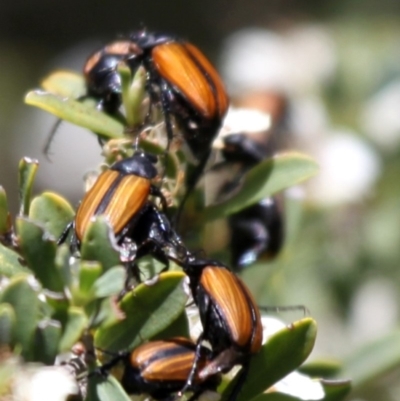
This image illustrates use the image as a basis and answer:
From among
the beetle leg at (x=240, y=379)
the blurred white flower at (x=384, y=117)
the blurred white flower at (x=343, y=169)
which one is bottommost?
the blurred white flower at (x=343, y=169)

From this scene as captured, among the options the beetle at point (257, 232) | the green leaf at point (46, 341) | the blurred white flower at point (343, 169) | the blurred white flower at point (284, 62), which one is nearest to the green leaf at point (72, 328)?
the green leaf at point (46, 341)

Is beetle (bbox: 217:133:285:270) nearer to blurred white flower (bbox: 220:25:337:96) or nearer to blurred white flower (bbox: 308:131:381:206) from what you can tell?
blurred white flower (bbox: 308:131:381:206)

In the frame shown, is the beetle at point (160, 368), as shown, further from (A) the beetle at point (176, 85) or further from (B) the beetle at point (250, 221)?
(B) the beetle at point (250, 221)

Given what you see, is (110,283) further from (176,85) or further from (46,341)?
(176,85)

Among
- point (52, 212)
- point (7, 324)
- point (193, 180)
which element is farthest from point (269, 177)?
point (7, 324)

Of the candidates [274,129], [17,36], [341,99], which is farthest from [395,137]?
[17,36]
